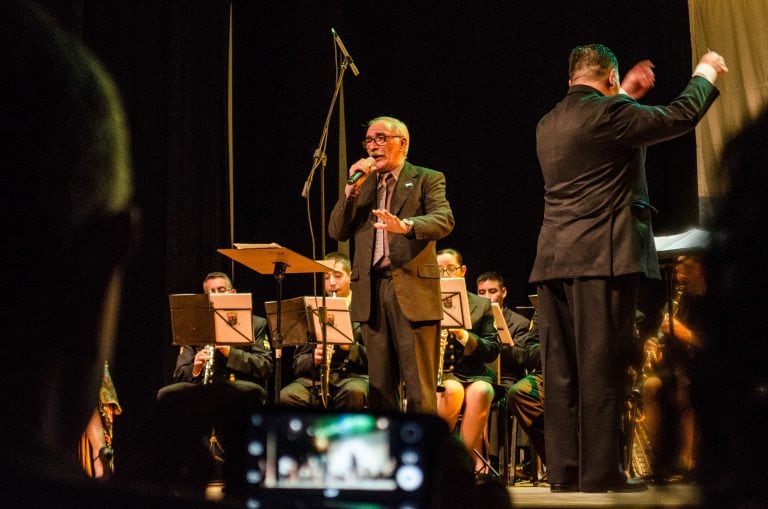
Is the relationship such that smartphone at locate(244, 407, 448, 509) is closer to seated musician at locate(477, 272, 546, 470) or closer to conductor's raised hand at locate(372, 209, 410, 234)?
conductor's raised hand at locate(372, 209, 410, 234)

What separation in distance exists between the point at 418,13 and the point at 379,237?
3.89 metres

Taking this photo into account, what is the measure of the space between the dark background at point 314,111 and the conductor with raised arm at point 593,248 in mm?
3460

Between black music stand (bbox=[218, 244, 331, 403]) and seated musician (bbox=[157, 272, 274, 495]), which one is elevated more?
seated musician (bbox=[157, 272, 274, 495])

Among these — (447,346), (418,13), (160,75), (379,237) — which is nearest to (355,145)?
(418,13)

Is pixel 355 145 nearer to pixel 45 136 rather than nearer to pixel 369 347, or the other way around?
pixel 369 347

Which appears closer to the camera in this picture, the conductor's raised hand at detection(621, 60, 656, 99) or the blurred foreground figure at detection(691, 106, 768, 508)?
the blurred foreground figure at detection(691, 106, 768, 508)

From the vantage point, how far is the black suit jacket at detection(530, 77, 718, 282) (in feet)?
9.39

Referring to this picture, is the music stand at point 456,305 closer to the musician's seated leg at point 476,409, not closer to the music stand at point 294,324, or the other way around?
the musician's seated leg at point 476,409

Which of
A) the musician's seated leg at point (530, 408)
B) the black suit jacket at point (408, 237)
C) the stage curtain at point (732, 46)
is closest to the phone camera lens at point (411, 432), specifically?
the black suit jacket at point (408, 237)

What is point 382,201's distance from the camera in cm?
420

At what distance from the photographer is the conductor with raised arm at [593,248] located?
284cm

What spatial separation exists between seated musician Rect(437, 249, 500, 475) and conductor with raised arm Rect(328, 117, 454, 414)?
1584mm

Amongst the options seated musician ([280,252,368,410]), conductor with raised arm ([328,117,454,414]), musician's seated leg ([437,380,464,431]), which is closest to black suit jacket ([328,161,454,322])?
conductor with raised arm ([328,117,454,414])

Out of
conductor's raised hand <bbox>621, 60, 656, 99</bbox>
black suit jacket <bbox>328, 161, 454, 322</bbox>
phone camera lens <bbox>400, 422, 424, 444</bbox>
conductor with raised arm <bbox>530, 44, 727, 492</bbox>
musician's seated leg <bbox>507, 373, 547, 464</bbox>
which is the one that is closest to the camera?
phone camera lens <bbox>400, 422, 424, 444</bbox>
